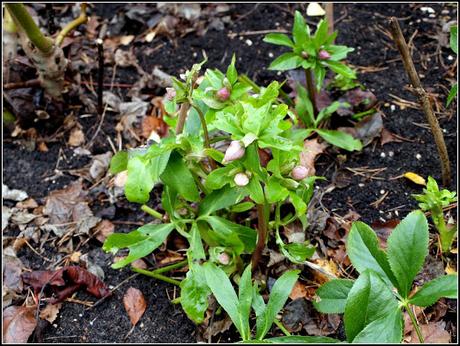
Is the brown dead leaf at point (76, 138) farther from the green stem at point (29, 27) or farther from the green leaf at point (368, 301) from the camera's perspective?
the green leaf at point (368, 301)

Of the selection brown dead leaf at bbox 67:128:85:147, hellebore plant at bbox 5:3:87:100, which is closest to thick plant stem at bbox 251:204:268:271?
brown dead leaf at bbox 67:128:85:147

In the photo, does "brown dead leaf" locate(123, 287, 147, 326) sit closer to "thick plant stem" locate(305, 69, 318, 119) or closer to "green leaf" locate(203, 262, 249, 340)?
"green leaf" locate(203, 262, 249, 340)

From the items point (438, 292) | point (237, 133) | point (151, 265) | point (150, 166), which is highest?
point (237, 133)

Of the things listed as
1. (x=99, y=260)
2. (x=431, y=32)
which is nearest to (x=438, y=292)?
(x=99, y=260)

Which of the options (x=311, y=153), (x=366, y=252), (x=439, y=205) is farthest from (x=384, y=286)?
(x=311, y=153)

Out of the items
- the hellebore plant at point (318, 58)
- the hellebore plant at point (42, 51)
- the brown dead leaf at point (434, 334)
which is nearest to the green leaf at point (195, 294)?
the brown dead leaf at point (434, 334)

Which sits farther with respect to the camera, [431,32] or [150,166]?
[431,32]

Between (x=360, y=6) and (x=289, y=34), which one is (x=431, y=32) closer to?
(x=360, y=6)
